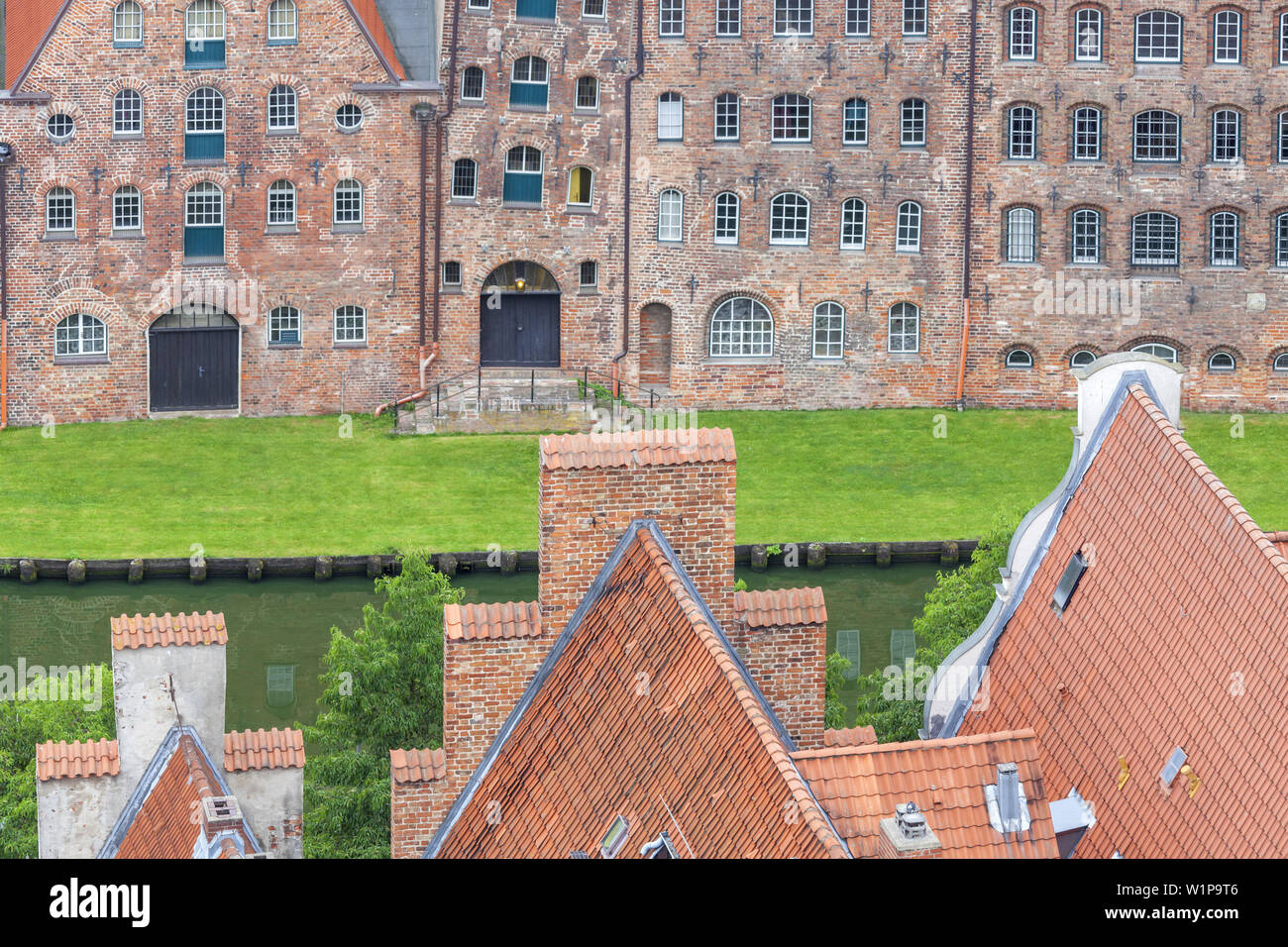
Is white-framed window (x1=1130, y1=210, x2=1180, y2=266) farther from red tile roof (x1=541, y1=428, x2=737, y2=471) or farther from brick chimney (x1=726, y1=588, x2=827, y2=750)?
red tile roof (x1=541, y1=428, x2=737, y2=471)

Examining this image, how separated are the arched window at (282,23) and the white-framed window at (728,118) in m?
10.6

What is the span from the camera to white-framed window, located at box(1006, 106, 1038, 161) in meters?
68.2

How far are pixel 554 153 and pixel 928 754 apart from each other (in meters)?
44.4

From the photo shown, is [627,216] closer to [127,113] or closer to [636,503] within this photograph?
[127,113]

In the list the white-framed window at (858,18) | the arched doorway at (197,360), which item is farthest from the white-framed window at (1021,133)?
the arched doorway at (197,360)

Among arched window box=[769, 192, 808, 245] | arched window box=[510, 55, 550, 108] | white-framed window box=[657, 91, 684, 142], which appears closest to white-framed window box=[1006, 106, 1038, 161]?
arched window box=[769, 192, 808, 245]

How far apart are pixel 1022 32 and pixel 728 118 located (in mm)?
7634

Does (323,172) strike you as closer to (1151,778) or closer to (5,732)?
(5,732)

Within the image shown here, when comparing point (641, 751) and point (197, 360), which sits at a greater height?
point (197, 360)

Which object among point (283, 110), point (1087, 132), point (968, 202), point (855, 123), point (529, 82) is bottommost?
point (968, 202)

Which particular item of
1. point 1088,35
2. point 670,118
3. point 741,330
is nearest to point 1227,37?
point 1088,35

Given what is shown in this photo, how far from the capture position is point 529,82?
67938 millimetres

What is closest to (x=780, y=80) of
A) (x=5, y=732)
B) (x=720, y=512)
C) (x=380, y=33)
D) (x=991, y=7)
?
(x=991, y=7)

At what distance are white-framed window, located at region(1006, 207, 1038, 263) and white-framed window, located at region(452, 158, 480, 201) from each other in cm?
1355
